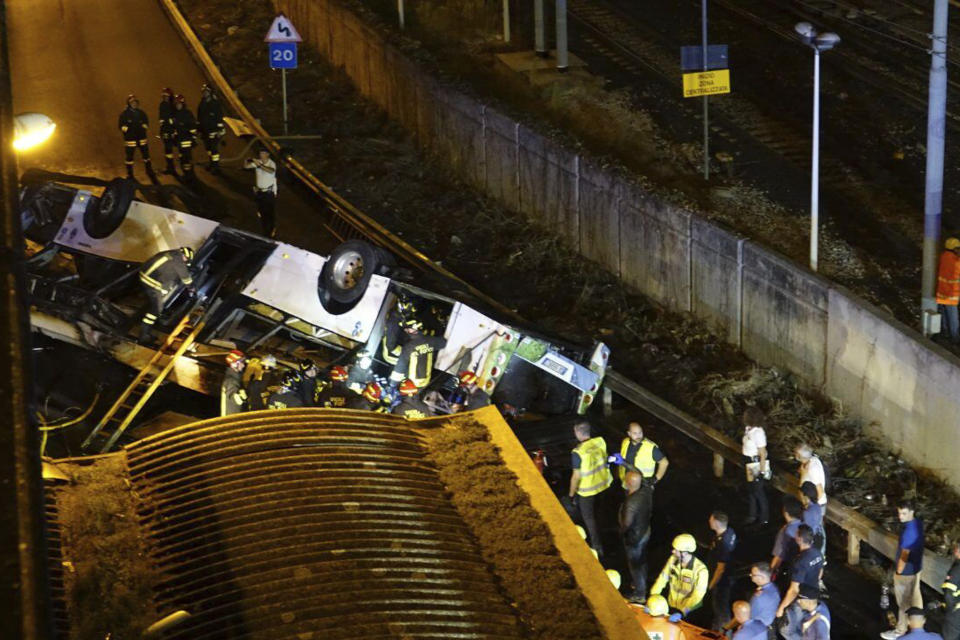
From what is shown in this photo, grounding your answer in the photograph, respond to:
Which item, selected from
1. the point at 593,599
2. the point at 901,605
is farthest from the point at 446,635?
the point at 901,605

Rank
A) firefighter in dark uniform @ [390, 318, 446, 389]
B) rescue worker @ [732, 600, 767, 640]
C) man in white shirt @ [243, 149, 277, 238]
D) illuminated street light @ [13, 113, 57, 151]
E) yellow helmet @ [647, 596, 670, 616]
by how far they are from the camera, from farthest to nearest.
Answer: man in white shirt @ [243, 149, 277, 238], firefighter in dark uniform @ [390, 318, 446, 389], rescue worker @ [732, 600, 767, 640], yellow helmet @ [647, 596, 670, 616], illuminated street light @ [13, 113, 57, 151]

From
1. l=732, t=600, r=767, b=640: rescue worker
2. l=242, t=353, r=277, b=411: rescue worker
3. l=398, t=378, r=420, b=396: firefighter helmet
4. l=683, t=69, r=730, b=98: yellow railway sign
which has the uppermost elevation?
l=683, t=69, r=730, b=98: yellow railway sign

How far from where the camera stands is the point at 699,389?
1548cm

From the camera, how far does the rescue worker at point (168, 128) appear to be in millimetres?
19859

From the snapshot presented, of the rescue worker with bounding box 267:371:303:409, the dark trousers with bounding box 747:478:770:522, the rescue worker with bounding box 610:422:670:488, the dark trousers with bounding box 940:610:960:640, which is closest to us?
the dark trousers with bounding box 940:610:960:640

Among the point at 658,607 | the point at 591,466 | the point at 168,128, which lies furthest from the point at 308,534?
the point at 168,128

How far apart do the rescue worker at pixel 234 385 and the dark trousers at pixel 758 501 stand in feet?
16.9

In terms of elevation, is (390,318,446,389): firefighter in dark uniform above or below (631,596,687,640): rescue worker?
above

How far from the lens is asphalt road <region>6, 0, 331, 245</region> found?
66.1 ft

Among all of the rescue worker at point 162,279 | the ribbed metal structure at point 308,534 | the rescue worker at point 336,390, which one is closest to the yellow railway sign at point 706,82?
the rescue worker at point 336,390

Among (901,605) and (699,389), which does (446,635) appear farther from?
(699,389)

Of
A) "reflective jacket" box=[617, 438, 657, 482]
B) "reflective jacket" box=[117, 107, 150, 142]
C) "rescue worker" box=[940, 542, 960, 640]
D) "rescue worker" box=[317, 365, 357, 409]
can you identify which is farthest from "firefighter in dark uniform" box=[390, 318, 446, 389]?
"reflective jacket" box=[117, 107, 150, 142]

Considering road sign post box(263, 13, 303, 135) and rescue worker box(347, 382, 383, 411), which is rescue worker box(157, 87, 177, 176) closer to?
road sign post box(263, 13, 303, 135)

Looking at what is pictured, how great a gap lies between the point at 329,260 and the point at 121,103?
11.5m
